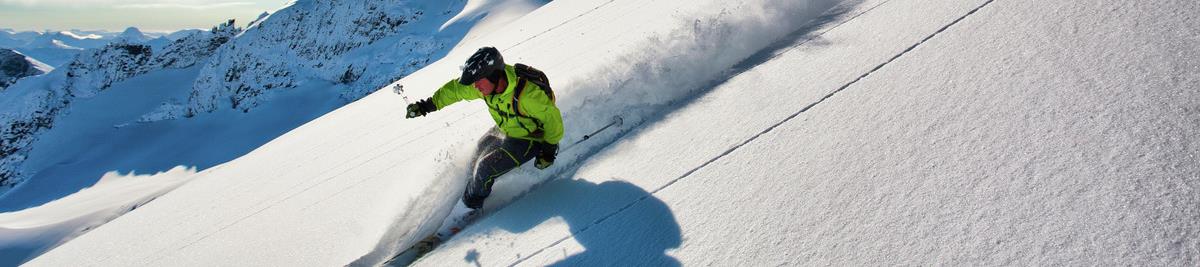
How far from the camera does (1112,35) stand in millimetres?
3537

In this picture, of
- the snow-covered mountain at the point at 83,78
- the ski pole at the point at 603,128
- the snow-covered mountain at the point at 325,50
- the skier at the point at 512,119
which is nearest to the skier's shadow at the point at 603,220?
the skier at the point at 512,119

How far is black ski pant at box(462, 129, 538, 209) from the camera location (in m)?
4.25

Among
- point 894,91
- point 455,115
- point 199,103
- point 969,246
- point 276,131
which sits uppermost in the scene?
point 199,103

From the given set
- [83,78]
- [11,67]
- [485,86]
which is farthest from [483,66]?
[11,67]

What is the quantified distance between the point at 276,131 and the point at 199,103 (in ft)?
103

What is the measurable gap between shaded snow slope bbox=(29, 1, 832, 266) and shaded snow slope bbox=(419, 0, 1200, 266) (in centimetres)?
64

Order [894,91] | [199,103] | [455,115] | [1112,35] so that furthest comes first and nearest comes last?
1. [199,103]
2. [455,115]
3. [894,91]
4. [1112,35]

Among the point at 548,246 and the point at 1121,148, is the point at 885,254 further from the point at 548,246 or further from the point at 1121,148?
the point at 548,246

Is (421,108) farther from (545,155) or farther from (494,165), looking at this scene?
(545,155)

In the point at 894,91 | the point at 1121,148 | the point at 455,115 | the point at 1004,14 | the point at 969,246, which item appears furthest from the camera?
the point at 455,115

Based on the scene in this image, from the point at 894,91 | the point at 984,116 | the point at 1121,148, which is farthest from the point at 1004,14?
the point at 1121,148

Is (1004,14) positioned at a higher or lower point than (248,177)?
lower

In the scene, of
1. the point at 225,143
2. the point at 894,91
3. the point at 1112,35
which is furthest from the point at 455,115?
the point at 225,143

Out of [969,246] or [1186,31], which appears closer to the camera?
[969,246]
